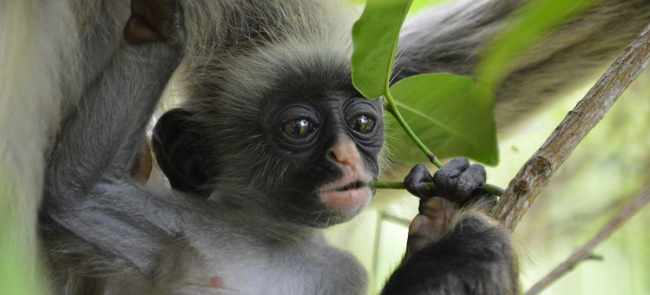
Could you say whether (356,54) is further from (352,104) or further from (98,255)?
(98,255)

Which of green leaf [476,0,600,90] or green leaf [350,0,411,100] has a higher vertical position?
green leaf [350,0,411,100]

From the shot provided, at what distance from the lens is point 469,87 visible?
7.30 ft

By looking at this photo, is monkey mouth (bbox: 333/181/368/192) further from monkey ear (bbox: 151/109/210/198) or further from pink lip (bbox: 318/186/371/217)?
monkey ear (bbox: 151/109/210/198)

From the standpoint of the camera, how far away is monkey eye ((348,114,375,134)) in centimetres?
222

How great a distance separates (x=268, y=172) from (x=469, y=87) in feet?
2.09

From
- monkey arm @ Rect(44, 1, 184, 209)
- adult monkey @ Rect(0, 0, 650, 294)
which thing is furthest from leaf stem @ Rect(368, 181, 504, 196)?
monkey arm @ Rect(44, 1, 184, 209)

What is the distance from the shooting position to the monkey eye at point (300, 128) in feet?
7.10

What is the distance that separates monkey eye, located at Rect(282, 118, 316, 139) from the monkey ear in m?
0.36

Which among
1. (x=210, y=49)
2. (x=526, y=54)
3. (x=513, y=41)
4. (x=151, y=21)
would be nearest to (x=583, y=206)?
(x=526, y=54)

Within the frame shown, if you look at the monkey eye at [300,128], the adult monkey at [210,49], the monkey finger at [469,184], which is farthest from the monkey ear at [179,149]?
the monkey finger at [469,184]

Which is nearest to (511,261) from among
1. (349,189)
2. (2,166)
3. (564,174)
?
(349,189)

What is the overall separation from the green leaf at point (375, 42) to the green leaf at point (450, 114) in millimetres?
274

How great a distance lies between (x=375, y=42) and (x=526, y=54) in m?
1.18

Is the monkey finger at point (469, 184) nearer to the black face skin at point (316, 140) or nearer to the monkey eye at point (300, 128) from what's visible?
the black face skin at point (316, 140)
